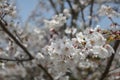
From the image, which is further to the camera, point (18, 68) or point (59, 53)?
point (18, 68)

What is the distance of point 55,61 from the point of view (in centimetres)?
292

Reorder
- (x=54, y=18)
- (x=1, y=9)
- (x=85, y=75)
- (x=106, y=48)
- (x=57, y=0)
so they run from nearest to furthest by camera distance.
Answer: (x=106, y=48)
(x=1, y=9)
(x=54, y=18)
(x=85, y=75)
(x=57, y=0)

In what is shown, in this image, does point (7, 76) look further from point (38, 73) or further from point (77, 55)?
point (77, 55)

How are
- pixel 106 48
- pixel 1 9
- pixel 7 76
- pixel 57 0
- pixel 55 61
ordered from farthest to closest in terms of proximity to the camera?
pixel 7 76 → pixel 57 0 → pixel 1 9 → pixel 55 61 → pixel 106 48

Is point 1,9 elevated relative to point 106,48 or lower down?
elevated

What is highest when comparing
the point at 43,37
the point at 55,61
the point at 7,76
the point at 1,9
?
the point at 1,9

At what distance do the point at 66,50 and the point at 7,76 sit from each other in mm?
6996

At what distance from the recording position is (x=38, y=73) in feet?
22.7

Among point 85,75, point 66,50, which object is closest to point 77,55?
point 66,50

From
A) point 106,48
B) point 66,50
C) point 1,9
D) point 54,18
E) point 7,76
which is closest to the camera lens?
point 106,48

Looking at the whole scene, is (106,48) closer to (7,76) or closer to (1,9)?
(1,9)

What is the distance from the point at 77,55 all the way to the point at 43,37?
607 centimetres

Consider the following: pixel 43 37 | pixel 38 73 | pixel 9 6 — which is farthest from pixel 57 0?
pixel 9 6

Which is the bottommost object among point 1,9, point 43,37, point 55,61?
point 43,37
